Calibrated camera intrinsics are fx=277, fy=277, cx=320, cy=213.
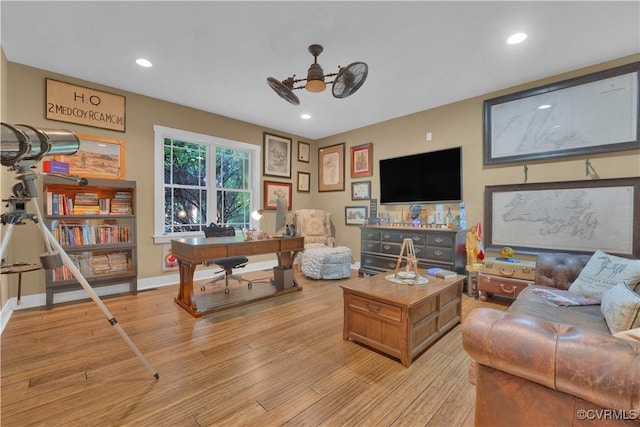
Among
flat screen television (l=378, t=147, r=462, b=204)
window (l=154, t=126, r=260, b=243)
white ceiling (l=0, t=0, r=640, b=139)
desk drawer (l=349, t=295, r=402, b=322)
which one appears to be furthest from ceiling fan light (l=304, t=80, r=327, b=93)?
window (l=154, t=126, r=260, b=243)

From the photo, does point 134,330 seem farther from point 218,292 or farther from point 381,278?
point 381,278

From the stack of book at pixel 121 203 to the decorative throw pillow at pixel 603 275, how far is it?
4.92 m

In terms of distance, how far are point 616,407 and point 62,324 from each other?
3853 millimetres

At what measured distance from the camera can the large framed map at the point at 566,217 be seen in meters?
2.85

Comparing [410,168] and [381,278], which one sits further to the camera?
[410,168]

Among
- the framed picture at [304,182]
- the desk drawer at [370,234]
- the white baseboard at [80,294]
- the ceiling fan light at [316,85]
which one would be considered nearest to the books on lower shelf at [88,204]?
the white baseboard at [80,294]

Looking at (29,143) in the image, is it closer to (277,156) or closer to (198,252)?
(198,252)

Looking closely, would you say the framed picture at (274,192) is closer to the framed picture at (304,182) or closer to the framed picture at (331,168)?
the framed picture at (304,182)

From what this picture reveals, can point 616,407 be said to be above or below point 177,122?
below

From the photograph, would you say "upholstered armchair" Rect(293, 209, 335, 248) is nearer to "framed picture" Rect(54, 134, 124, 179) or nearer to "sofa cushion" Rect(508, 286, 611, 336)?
"framed picture" Rect(54, 134, 124, 179)

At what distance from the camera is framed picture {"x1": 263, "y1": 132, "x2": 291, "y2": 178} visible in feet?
17.5

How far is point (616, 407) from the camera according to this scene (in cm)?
78

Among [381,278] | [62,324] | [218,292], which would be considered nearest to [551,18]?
[381,278]

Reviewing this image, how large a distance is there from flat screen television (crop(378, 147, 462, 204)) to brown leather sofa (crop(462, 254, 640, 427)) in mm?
3332
